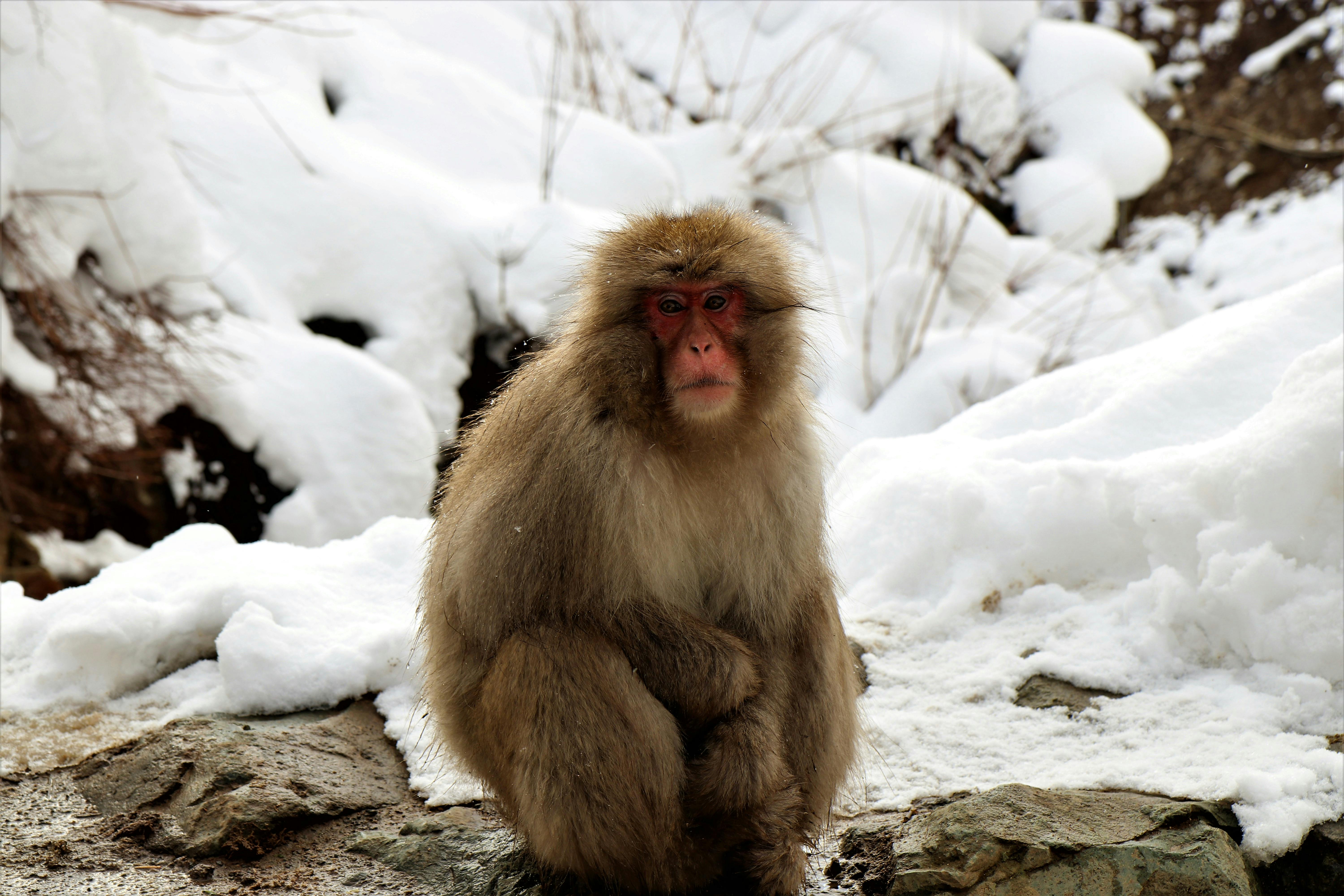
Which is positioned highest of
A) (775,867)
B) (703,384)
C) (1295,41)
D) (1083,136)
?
(1295,41)

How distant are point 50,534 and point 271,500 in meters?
1.16

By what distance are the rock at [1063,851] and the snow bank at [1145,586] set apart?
0.15m

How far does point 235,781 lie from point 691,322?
55.9 inches

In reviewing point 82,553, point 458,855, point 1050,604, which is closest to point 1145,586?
point 1050,604

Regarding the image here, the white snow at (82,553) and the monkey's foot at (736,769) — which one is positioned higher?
the monkey's foot at (736,769)

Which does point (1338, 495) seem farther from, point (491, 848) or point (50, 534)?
point (50, 534)

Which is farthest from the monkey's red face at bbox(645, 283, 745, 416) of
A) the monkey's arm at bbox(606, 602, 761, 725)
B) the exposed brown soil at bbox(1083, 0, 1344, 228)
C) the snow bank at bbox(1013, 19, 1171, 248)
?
the exposed brown soil at bbox(1083, 0, 1344, 228)

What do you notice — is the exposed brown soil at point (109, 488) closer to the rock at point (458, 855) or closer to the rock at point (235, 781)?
the rock at point (235, 781)

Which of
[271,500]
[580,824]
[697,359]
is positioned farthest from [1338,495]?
[271,500]

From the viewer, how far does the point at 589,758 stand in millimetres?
2004

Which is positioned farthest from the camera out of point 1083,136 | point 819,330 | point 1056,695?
point 1083,136

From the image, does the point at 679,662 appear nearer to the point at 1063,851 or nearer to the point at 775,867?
the point at 775,867

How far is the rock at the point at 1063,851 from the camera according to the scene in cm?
209

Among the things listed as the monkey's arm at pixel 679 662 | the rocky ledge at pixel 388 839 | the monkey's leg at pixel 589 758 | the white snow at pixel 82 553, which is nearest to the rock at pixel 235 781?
the rocky ledge at pixel 388 839
